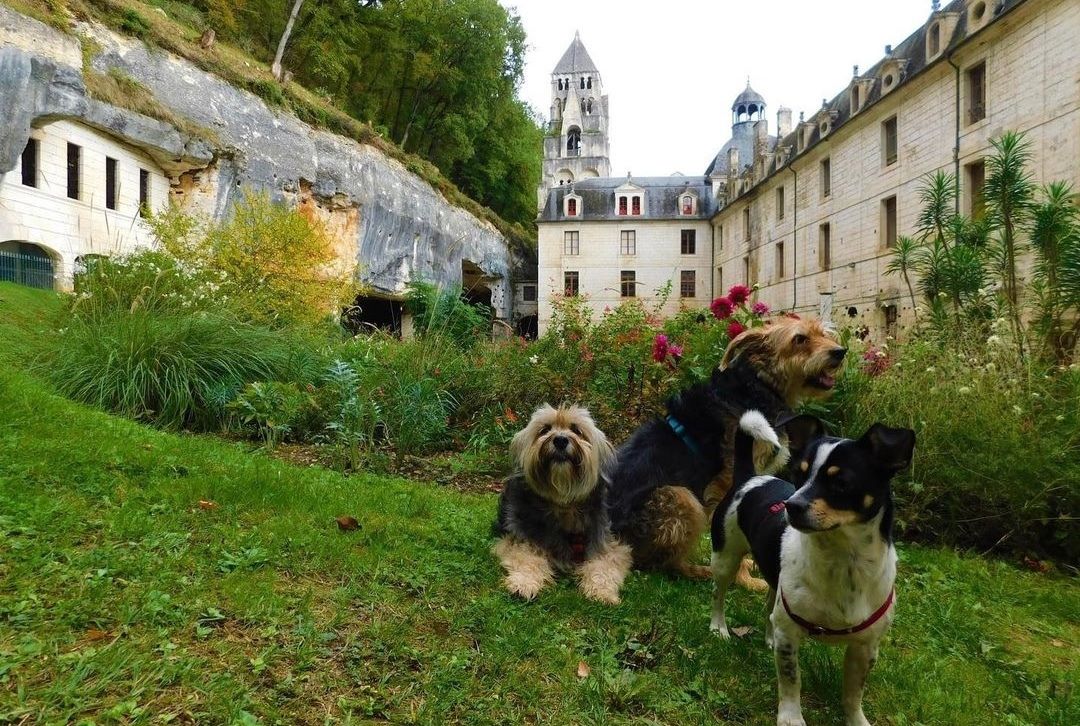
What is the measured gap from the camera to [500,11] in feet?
137

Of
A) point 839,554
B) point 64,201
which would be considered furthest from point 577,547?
point 64,201

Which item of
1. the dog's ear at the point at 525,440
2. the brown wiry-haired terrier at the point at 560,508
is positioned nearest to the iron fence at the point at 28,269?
the dog's ear at the point at 525,440

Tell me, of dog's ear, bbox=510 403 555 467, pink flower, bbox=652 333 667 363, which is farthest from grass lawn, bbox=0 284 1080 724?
pink flower, bbox=652 333 667 363

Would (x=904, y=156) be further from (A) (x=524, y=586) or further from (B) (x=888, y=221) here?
(A) (x=524, y=586)

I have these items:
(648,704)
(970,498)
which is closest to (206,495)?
(648,704)

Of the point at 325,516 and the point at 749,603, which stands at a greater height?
the point at 325,516

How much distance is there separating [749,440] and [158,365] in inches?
249

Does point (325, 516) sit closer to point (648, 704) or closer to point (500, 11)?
point (648, 704)

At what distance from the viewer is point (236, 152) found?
23.8m

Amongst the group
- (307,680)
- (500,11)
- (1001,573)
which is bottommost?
(1001,573)

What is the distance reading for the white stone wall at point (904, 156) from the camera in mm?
17688

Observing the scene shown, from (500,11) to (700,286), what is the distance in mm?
25005

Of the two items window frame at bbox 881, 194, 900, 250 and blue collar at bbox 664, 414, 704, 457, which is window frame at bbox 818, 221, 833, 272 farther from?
blue collar at bbox 664, 414, 704, 457

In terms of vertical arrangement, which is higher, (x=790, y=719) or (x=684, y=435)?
(x=684, y=435)
